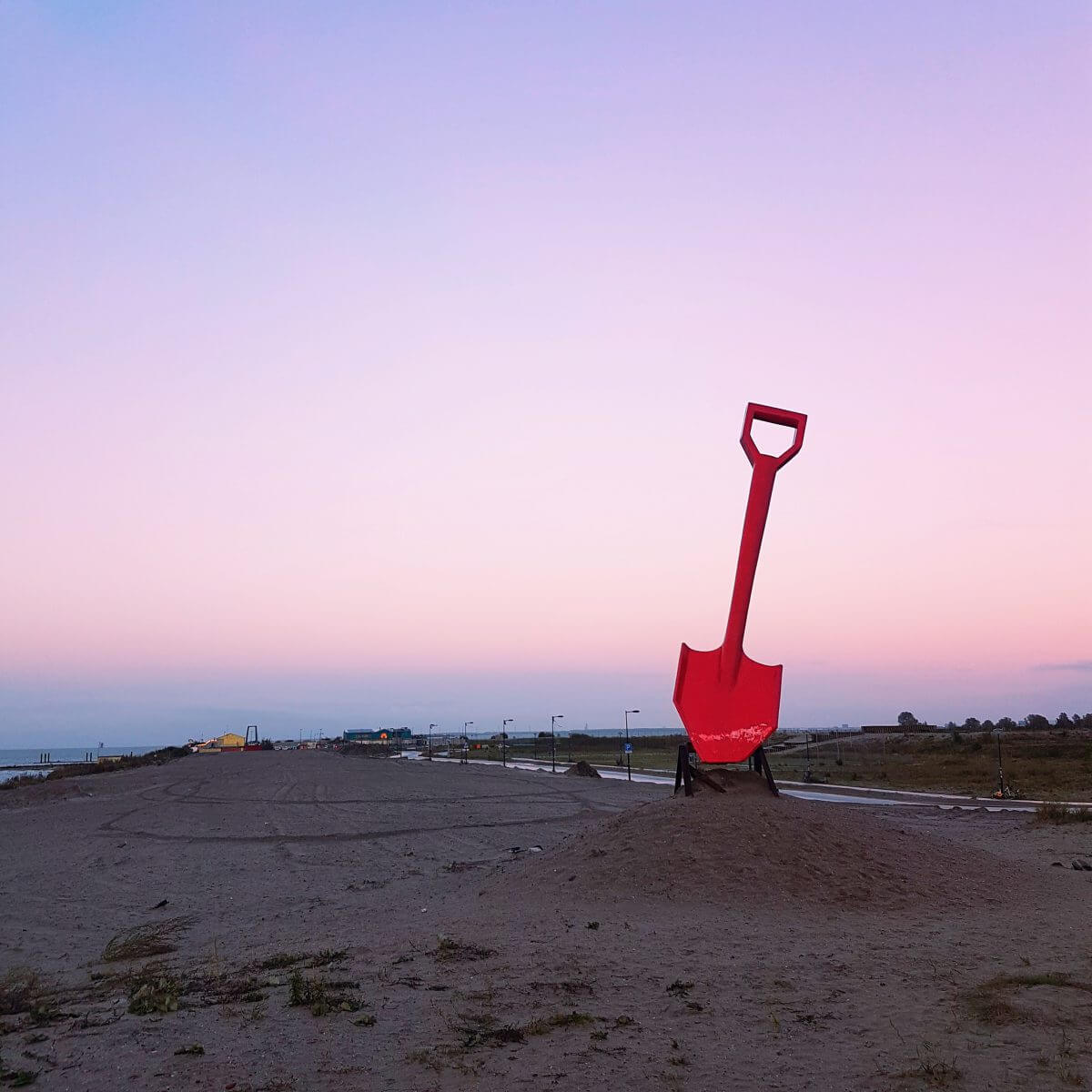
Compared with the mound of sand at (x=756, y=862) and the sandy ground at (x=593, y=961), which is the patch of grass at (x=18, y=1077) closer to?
the sandy ground at (x=593, y=961)

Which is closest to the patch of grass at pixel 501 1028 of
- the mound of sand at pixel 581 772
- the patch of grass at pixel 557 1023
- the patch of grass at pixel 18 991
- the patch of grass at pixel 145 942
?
the patch of grass at pixel 557 1023

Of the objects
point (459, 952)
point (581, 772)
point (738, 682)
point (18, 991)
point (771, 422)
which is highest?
point (771, 422)

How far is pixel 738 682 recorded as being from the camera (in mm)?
12289

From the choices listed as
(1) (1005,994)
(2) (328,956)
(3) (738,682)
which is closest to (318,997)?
(2) (328,956)

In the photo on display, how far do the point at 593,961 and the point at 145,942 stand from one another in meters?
4.89

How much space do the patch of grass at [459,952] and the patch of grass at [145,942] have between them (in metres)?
2.97

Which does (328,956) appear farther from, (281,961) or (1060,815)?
(1060,815)

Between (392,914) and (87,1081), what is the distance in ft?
18.0

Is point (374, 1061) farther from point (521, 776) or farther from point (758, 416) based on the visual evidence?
point (521, 776)

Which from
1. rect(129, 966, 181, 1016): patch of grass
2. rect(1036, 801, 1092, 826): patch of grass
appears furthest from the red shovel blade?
rect(1036, 801, 1092, 826): patch of grass

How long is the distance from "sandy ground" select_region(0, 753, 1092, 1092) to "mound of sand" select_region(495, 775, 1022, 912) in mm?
40

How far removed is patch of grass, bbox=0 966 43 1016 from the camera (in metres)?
6.71

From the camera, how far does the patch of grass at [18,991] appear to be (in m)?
6.71

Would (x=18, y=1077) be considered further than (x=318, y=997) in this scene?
No
